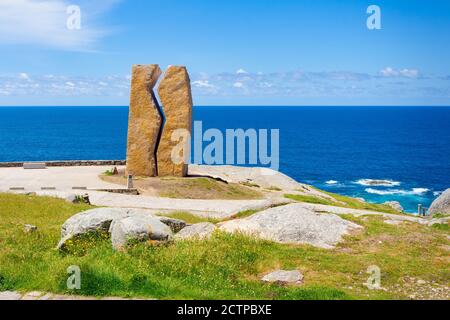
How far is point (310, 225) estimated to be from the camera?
18.1 metres

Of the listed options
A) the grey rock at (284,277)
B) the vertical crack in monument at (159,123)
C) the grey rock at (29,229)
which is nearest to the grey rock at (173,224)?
the grey rock at (29,229)

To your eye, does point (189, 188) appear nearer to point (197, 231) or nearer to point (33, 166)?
point (33, 166)

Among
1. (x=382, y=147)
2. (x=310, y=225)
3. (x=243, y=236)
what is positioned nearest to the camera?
(x=243, y=236)

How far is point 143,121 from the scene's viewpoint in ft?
122

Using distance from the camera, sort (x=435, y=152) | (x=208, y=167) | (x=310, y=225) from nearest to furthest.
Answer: (x=310, y=225) → (x=208, y=167) → (x=435, y=152)

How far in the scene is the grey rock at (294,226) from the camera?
17406mm

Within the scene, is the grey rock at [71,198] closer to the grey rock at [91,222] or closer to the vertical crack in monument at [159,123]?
the grey rock at [91,222]

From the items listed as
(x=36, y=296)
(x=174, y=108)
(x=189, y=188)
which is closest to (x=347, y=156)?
(x=174, y=108)

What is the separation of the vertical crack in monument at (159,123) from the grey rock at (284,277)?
23.7 metres

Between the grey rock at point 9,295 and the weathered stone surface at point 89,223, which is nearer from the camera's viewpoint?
the grey rock at point 9,295

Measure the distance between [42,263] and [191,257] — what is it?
154 inches
